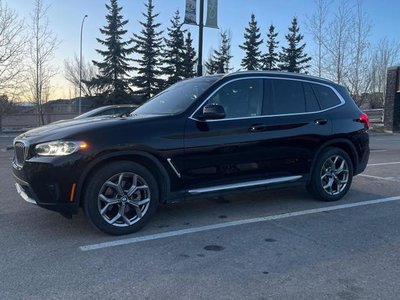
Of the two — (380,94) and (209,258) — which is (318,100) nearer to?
(209,258)

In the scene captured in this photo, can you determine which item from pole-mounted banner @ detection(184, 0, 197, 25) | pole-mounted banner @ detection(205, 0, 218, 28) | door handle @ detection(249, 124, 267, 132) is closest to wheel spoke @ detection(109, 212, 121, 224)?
door handle @ detection(249, 124, 267, 132)

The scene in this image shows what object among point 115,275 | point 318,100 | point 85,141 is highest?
point 318,100

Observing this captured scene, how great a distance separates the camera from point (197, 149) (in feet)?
16.8

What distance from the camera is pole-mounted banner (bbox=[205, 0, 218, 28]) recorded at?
1483cm

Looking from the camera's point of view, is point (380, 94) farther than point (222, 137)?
Yes

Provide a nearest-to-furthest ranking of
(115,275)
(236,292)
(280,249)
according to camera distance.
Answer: (236,292), (115,275), (280,249)

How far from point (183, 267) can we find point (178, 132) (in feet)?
5.36

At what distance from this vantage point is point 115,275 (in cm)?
380

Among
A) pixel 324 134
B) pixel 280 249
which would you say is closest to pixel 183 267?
pixel 280 249

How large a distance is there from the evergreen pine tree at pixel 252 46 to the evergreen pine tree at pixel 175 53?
8.06 m

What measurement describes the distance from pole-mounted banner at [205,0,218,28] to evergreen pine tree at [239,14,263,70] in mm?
34330

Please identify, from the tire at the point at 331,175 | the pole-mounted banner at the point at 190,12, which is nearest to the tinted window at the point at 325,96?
the tire at the point at 331,175

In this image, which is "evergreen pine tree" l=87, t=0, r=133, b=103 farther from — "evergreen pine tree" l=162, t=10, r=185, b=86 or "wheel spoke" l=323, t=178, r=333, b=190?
"wheel spoke" l=323, t=178, r=333, b=190

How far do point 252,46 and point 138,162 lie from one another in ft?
152
